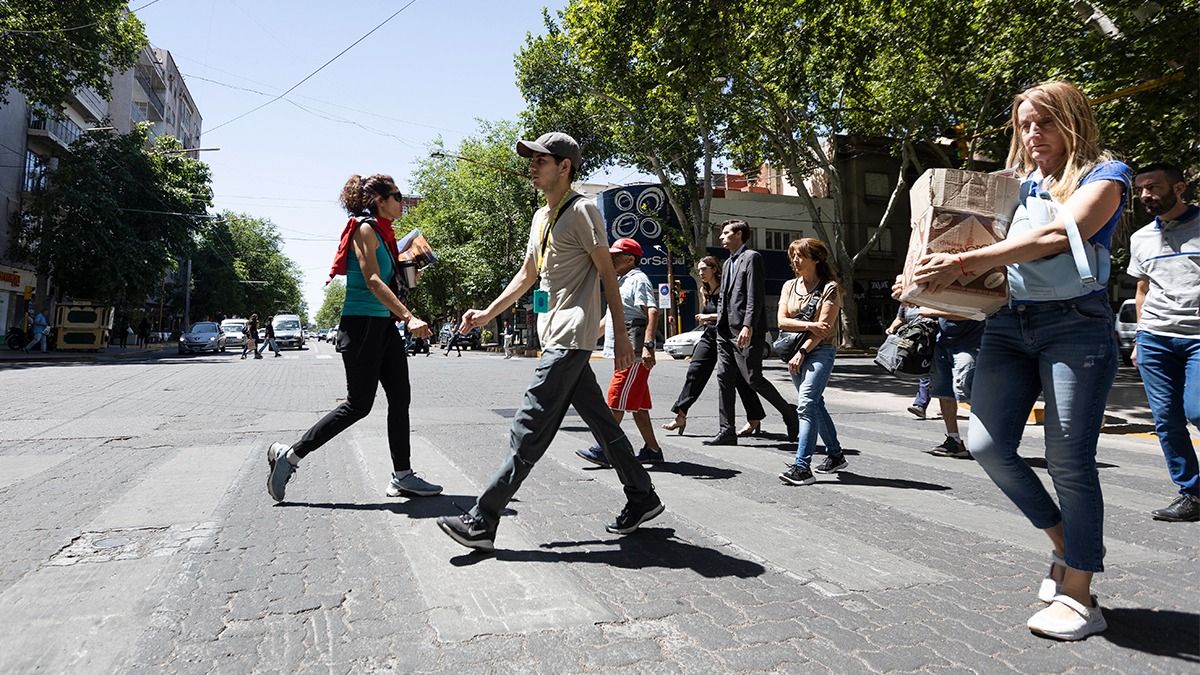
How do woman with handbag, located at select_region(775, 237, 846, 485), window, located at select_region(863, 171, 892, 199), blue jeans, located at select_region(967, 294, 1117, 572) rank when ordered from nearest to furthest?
blue jeans, located at select_region(967, 294, 1117, 572)
woman with handbag, located at select_region(775, 237, 846, 485)
window, located at select_region(863, 171, 892, 199)

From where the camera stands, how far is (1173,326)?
3.81 meters

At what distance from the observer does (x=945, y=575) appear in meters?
2.82

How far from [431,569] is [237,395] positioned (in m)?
9.62

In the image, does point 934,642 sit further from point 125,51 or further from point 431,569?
point 125,51

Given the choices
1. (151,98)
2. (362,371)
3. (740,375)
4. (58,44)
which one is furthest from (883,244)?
(151,98)

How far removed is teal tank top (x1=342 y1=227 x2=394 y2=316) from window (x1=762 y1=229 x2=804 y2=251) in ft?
117

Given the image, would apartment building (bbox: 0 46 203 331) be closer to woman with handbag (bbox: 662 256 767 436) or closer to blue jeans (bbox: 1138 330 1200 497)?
woman with handbag (bbox: 662 256 767 436)

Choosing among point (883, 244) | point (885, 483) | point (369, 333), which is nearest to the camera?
point (369, 333)

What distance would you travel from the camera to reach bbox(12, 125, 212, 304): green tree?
2978 centimetres

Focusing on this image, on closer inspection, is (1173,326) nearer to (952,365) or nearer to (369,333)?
(952,365)

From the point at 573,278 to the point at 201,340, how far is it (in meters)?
33.4

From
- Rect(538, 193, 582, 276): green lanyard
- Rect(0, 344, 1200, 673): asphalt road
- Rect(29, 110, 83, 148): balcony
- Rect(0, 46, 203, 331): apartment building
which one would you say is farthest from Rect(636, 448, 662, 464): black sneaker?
Rect(29, 110, 83, 148): balcony

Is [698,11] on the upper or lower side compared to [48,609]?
upper

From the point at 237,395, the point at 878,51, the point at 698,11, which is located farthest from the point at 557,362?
the point at 878,51
